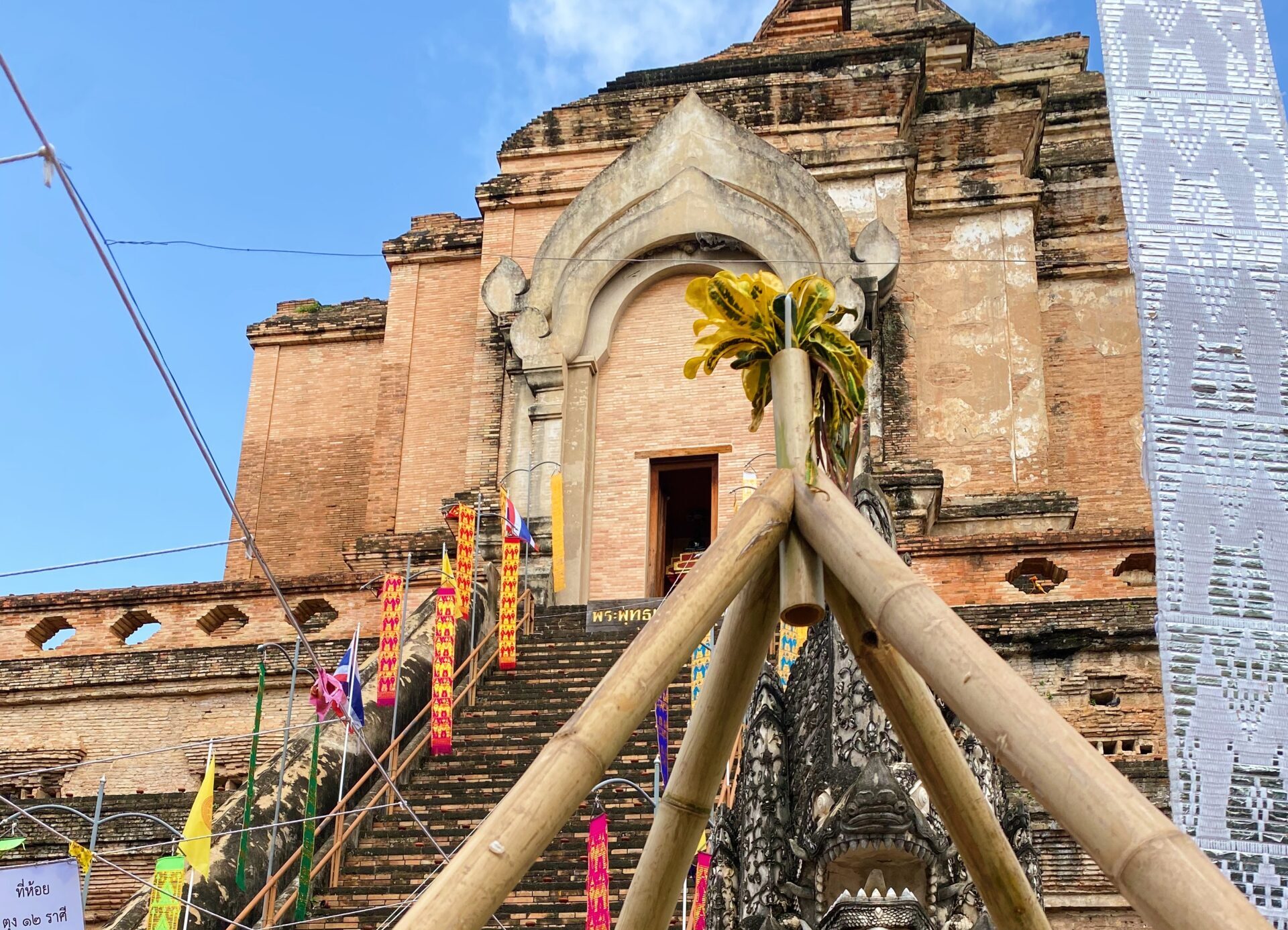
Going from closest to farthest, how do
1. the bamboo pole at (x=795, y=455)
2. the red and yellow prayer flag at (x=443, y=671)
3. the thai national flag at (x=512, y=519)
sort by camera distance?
the bamboo pole at (x=795, y=455) < the red and yellow prayer flag at (x=443, y=671) < the thai national flag at (x=512, y=519)

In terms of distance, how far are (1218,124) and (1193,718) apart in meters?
2.92

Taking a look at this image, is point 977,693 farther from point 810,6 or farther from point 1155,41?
point 810,6

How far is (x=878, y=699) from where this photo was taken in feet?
16.9

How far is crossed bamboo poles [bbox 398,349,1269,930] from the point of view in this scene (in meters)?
3.95

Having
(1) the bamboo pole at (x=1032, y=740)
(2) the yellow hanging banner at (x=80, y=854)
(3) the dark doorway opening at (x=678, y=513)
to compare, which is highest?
(3) the dark doorway opening at (x=678, y=513)

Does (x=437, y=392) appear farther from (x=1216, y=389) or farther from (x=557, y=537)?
(x=1216, y=389)

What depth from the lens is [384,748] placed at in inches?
472

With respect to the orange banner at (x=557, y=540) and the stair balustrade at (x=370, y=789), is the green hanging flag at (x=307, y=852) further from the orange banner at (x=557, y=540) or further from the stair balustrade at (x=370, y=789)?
the orange banner at (x=557, y=540)

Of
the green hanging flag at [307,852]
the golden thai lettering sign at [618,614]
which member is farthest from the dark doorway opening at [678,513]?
the green hanging flag at [307,852]

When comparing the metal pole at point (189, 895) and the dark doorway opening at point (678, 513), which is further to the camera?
the dark doorway opening at point (678, 513)

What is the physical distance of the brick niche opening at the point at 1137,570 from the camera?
13.5 meters

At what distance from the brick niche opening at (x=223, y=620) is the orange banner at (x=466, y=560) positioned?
2.96 m

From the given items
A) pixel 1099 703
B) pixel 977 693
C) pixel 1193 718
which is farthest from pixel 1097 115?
pixel 977 693

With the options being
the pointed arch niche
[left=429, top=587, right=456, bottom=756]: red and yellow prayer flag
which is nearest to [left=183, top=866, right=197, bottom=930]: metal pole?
[left=429, top=587, right=456, bottom=756]: red and yellow prayer flag
